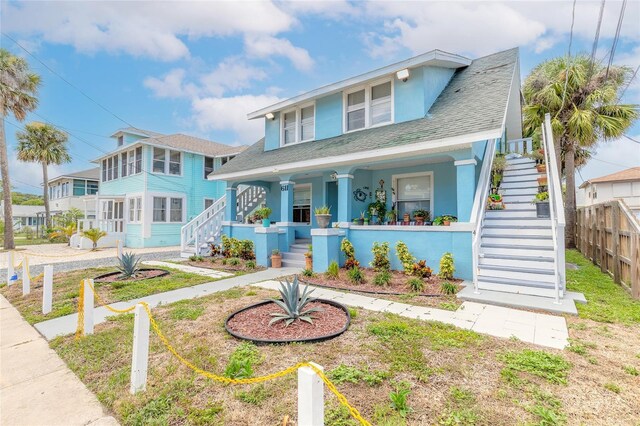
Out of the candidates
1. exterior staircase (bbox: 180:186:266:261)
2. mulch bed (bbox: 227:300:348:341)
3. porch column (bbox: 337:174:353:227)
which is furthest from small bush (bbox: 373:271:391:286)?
exterior staircase (bbox: 180:186:266:261)

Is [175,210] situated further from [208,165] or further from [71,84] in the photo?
[71,84]

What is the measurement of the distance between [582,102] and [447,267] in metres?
9.40

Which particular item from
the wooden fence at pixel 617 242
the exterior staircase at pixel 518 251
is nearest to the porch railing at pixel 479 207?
the exterior staircase at pixel 518 251

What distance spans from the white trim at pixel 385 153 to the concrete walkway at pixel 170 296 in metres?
3.32

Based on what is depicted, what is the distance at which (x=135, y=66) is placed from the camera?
19594 mm

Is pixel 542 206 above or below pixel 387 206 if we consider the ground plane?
below

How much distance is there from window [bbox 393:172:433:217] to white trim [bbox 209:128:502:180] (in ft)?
7.22

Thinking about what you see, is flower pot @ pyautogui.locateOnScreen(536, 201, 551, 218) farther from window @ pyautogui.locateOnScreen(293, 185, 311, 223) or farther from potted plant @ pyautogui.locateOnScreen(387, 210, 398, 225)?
window @ pyautogui.locateOnScreen(293, 185, 311, 223)

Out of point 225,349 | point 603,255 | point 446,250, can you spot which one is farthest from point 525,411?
point 603,255

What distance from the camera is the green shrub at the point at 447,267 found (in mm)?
6723

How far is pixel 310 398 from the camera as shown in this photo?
1645 millimetres

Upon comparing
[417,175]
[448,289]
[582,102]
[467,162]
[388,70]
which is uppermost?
[388,70]

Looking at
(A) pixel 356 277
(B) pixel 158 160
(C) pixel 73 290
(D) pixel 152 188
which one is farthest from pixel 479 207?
(B) pixel 158 160

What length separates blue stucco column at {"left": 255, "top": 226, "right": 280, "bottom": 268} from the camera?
380 inches
